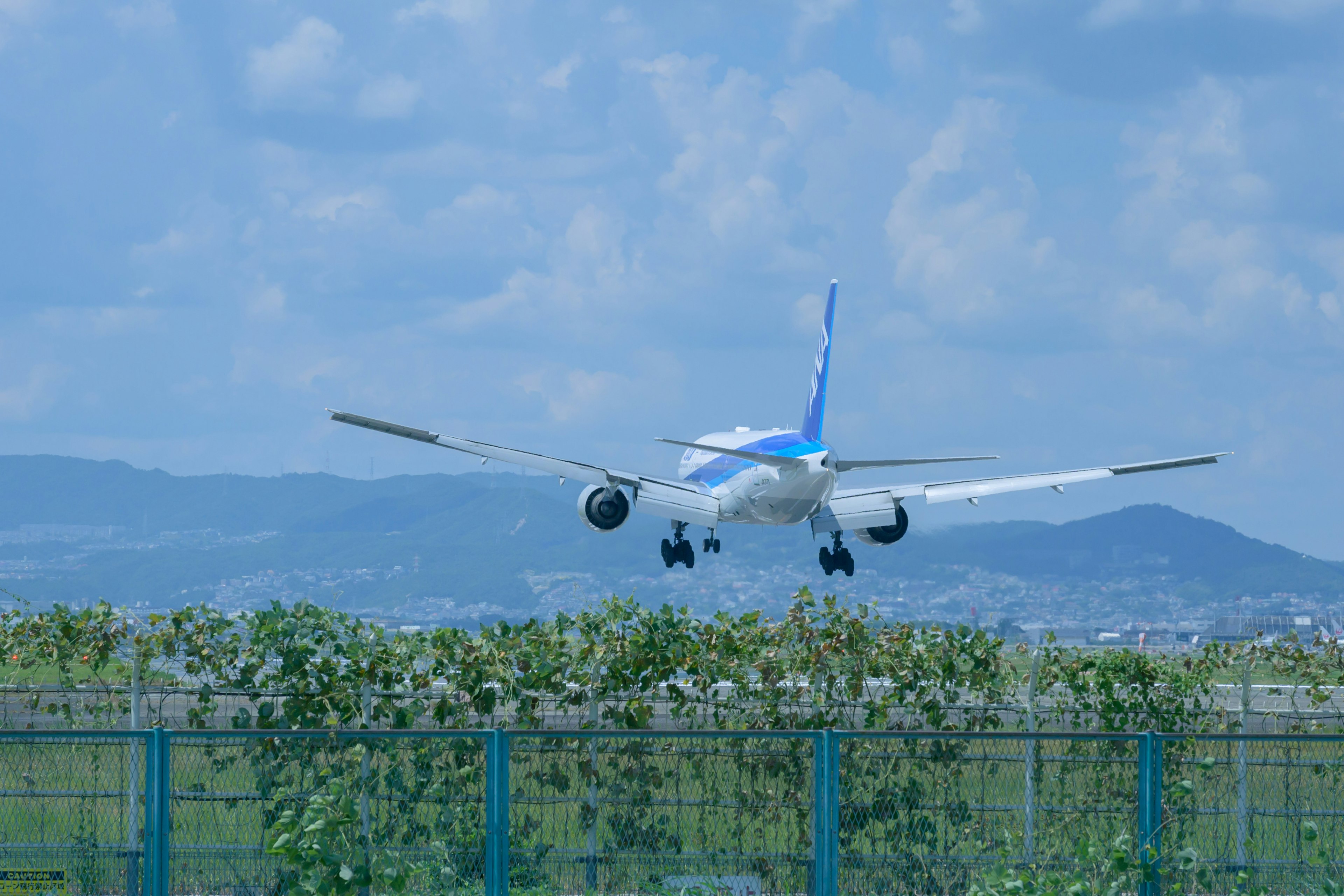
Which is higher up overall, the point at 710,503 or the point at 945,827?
the point at 710,503

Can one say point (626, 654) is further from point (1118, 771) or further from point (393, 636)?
point (1118, 771)

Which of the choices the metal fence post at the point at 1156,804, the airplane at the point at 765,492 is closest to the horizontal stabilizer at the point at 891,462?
the airplane at the point at 765,492

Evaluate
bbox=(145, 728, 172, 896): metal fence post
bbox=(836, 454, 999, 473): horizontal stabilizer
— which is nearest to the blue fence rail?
bbox=(145, 728, 172, 896): metal fence post

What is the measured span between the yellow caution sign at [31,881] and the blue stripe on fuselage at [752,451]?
2977cm

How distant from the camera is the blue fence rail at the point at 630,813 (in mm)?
12844

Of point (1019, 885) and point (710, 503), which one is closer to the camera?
point (1019, 885)

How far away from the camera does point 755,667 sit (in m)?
16.3

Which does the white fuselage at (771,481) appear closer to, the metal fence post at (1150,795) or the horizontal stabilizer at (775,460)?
the horizontal stabilizer at (775,460)

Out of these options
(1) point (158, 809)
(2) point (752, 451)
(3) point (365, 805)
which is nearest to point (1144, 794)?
(3) point (365, 805)

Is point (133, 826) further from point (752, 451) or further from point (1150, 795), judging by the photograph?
point (752, 451)

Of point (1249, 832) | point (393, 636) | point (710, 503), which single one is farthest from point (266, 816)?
point (710, 503)

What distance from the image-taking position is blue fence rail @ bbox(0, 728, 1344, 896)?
1284cm

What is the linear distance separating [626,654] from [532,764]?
275 cm

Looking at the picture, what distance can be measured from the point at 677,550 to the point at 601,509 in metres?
4.41
